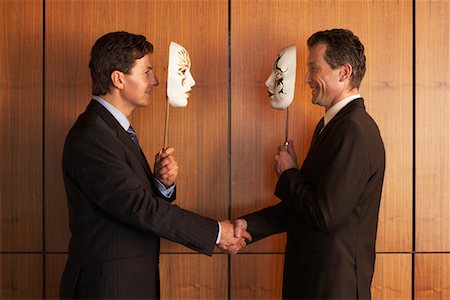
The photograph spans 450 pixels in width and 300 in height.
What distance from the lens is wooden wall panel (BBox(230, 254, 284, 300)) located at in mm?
3357

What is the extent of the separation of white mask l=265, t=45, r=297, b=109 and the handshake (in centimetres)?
58

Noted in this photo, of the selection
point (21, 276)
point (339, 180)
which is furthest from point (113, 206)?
point (21, 276)

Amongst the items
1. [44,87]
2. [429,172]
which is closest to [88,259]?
[44,87]

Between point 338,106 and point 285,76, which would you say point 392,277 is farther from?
point 285,76

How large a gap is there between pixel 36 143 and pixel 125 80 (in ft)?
2.96

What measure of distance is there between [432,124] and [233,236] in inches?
48.1

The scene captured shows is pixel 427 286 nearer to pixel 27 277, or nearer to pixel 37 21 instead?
pixel 27 277

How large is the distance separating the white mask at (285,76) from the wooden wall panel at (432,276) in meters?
1.15

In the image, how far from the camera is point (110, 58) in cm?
265

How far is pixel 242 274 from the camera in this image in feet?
11.0

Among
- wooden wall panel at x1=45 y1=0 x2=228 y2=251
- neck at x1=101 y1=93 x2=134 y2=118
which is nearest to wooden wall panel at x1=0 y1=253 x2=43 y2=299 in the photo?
wooden wall panel at x1=45 y1=0 x2=228 y2=251

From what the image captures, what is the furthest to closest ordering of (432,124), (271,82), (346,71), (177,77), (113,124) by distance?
(432,124) < (271,82) < (177,77) < (346,71) < (113,124)

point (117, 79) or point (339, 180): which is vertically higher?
point (117, 79)

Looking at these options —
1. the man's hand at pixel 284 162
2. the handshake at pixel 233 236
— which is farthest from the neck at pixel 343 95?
the handshake at pixel 233 236
